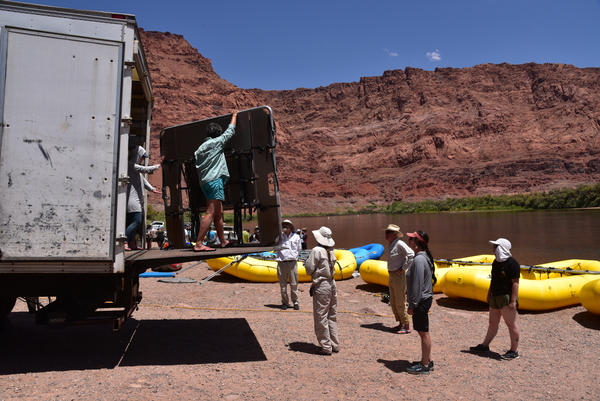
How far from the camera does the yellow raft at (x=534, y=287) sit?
29.1 feet

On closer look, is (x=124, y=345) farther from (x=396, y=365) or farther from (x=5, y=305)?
(x=396, y=365)

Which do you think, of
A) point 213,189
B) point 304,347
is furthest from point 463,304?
point 213,189

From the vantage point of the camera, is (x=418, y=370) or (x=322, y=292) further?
(x=322, y=292)

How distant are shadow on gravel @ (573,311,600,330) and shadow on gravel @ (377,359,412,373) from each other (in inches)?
173

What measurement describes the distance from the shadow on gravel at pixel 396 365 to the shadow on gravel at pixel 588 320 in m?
4.39

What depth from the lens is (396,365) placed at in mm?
5695

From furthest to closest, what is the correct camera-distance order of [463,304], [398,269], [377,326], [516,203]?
[516,203]
[463,304]
[377,326]
[398,269]

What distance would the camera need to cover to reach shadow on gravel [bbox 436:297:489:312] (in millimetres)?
9687

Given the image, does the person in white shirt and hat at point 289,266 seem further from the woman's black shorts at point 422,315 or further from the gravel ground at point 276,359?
the woman's black shorts at point 422,315

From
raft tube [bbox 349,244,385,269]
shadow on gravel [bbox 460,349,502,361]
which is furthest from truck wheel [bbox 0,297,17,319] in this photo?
raft tube [bbox 349,244,385,269]

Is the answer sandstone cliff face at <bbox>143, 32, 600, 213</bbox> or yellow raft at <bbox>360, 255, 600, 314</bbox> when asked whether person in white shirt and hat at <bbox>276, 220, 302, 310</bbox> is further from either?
sandstone cliff face at <bbox>143, 32, 600, 213</bbox>

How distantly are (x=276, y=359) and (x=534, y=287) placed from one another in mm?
5821

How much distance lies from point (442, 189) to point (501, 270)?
119873 millimetres

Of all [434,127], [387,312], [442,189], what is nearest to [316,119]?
[434,127]
